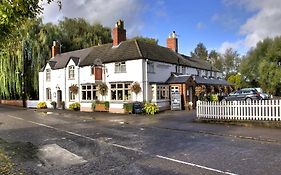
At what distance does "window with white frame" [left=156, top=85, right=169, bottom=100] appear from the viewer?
1139 inches

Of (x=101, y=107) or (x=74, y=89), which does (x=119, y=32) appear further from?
(x=101, y=107)

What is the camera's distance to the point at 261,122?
1584 cm

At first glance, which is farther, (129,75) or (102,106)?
(102,106)

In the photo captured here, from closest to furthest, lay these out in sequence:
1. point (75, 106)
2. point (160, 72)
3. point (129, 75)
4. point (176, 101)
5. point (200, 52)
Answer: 1. point (129, 75)
2. point (176, 101)
3. point (160, 72)
4. point (75, 106)
5. point (200, 52)

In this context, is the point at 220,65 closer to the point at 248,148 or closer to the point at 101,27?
the point at 101,27

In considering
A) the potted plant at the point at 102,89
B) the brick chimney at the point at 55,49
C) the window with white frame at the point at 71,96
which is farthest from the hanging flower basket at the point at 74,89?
the brick chimney at the point at 55,49

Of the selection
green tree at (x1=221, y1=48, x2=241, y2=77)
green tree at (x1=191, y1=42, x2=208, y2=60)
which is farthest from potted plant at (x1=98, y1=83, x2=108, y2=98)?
green tree at (x1=191, y1=42, x2=208, y2=60)

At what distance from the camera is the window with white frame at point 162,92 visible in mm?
28922

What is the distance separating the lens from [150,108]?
85.4 ft

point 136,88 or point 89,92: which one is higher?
point 136,88

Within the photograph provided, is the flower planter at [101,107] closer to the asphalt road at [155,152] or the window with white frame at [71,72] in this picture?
the window with white frame at [71,72]

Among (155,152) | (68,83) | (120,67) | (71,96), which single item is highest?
(120,67)

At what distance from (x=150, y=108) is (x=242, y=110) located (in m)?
10.3

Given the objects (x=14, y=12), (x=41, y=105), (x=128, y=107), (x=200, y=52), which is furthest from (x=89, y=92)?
(x=200, y=52)
